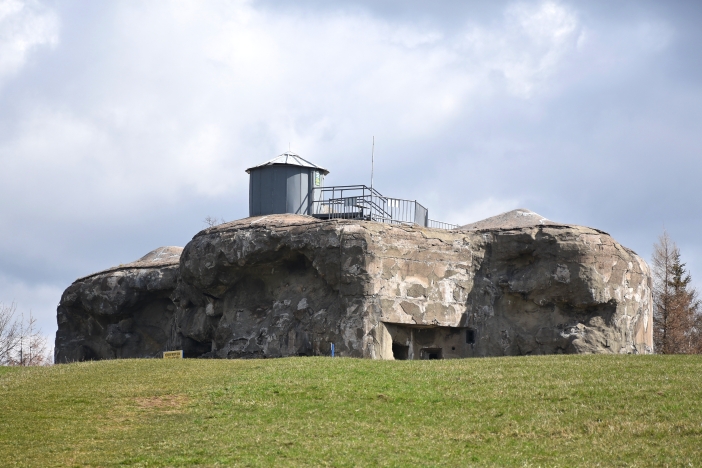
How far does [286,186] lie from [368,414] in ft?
61.3

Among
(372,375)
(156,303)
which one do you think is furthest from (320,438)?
(156,303)

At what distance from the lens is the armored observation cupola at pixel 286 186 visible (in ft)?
118

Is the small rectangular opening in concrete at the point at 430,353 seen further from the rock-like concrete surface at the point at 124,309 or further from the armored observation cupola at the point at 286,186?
the rock-like concrete surface at the point at 124,309

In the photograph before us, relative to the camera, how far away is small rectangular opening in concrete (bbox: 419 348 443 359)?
31.2m

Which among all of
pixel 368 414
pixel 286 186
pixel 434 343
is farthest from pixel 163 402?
pixel 286 186

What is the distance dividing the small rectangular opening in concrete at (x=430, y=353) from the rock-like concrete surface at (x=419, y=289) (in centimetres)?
6

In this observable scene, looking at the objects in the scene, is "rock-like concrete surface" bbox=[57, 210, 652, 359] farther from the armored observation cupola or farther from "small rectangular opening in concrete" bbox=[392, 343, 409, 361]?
the armored observation cupola

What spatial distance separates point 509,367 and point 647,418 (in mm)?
5754

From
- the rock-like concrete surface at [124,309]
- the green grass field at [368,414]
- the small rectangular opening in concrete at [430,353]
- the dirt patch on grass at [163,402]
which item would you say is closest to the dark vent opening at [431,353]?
the small rectangular opening in concrete at [430,353]

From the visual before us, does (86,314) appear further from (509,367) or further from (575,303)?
(509,367)

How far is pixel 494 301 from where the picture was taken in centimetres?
3150

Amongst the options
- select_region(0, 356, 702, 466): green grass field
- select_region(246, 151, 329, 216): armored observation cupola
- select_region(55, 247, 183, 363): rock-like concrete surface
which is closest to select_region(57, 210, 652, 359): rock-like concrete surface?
select_region(246, 151, 329, 216): armored observation cupola

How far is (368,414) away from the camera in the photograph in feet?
60.4

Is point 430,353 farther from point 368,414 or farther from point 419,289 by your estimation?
point 368,414
